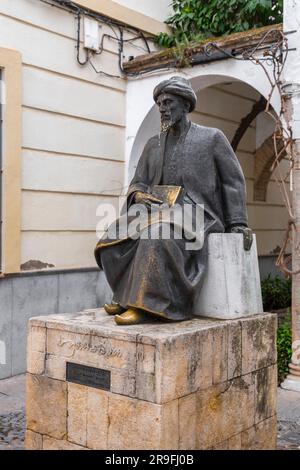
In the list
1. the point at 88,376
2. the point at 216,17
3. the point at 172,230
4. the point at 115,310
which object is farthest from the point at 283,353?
the point at 216,17

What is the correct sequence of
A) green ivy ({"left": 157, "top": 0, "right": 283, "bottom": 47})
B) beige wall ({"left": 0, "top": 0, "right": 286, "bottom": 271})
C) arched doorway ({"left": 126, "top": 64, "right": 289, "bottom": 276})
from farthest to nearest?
green ivy ({"left": 157, "top": 0, "right": 283, "bottom": 47}), arched doorway ({"left": 126, "top": 64, "right": 289, "bottom": 276}), beige wall ({"left": 0, "top": 0, "right": 286, "bottom": 271})

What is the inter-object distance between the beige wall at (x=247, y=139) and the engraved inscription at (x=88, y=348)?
5280 millimetres

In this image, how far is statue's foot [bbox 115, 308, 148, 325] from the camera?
3502mm

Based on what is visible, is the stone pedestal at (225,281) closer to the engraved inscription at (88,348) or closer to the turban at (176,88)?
the engraved inscription at (88,348)

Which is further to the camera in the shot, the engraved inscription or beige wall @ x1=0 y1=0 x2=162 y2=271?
beige wall @ x1=0 y1=0 x2=162 y2=271

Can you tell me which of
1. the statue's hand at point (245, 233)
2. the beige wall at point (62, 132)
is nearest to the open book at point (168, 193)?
the statue's hand at point (245, 233)

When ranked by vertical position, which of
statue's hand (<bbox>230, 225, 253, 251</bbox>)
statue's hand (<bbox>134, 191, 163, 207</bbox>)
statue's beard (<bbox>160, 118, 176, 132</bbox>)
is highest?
statue's beard (<bbox>160, 118, 176, 132</bbox>)

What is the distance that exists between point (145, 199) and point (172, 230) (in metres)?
0.44

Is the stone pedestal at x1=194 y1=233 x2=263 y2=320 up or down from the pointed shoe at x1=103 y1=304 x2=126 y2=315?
up

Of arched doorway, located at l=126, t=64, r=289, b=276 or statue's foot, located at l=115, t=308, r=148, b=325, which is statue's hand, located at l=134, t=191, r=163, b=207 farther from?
arched doorway, located at l=126, t=64, r=289, b=276

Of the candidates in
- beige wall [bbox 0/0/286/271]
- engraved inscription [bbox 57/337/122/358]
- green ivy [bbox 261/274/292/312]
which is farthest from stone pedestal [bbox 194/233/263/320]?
green ivy [bbox 261/274/292/312]

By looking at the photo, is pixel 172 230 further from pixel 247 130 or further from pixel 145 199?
pixel 247 130

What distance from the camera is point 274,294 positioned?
31.9 feet

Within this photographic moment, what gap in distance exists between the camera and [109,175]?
7.45m
